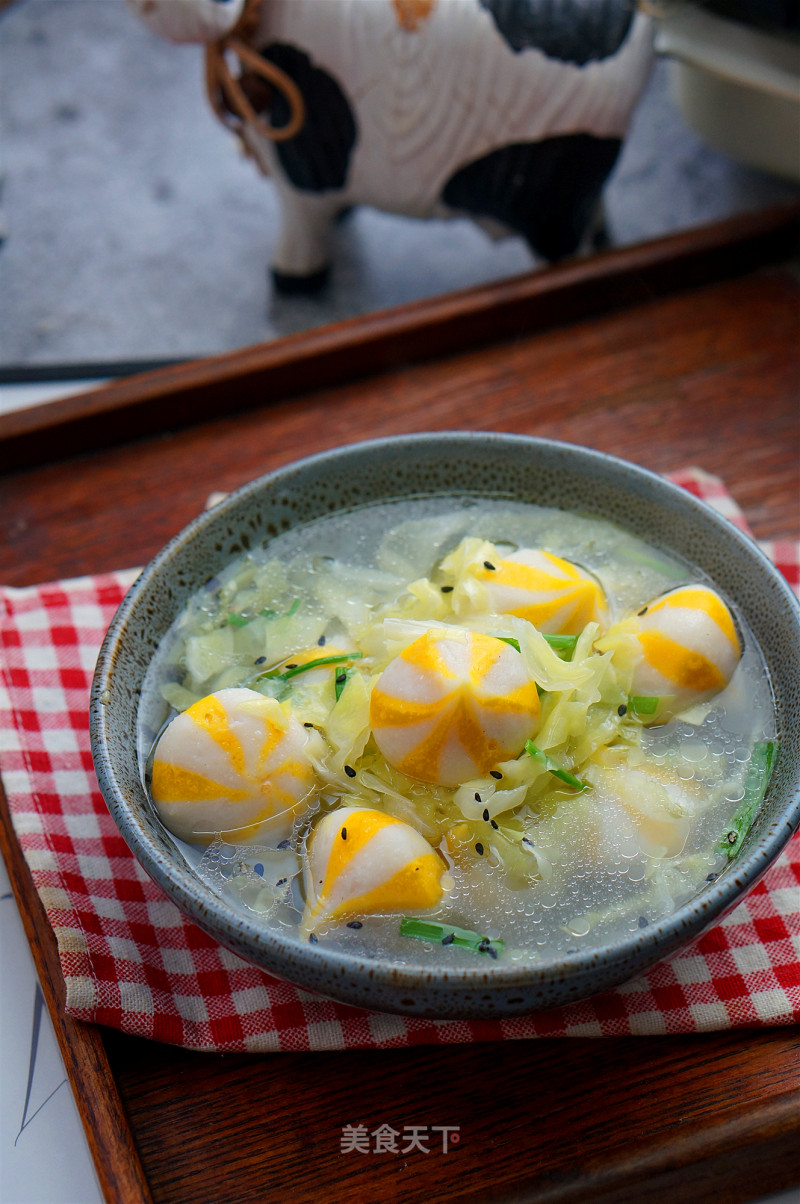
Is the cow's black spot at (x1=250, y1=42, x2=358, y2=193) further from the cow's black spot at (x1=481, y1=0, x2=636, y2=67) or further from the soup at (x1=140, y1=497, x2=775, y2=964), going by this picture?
the soup at (x1=140, y1=497, x2=775, y2=964)

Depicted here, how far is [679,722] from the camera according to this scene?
0.84 meters

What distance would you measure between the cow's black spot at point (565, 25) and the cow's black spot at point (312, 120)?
0.22 metres

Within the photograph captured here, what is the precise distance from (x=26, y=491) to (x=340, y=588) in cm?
51

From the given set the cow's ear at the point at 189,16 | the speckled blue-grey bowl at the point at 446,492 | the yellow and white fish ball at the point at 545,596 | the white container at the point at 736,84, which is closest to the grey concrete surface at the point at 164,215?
the white container at the point at 736,84

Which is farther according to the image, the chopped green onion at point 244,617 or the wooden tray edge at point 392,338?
the wooden tray edge at point 392,338

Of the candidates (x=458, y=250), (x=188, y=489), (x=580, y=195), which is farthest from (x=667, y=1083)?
(x=458, y=250)

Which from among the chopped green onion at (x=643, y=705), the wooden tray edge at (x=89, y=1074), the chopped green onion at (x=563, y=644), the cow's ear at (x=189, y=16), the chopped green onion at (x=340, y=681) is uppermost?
the cow's ear at (x=189, y=16)

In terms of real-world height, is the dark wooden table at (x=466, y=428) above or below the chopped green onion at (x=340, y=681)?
below

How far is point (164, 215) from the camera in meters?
2.03

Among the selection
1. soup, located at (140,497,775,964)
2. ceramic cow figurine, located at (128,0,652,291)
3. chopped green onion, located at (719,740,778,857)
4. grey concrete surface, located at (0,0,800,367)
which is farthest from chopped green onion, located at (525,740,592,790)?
grey concrete surface, located at (0,0,800,367)

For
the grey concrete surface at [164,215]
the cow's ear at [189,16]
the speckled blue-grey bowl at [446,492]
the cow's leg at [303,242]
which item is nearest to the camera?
the speckled blue-grey bowl at [446,492]

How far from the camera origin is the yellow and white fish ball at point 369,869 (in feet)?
2.35

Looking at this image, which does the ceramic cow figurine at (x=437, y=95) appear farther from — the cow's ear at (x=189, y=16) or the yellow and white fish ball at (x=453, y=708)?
the yellow and white fish ball at (x=453, y=708)

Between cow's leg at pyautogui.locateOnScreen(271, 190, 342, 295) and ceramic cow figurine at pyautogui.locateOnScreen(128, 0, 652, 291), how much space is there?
2.2 inches
